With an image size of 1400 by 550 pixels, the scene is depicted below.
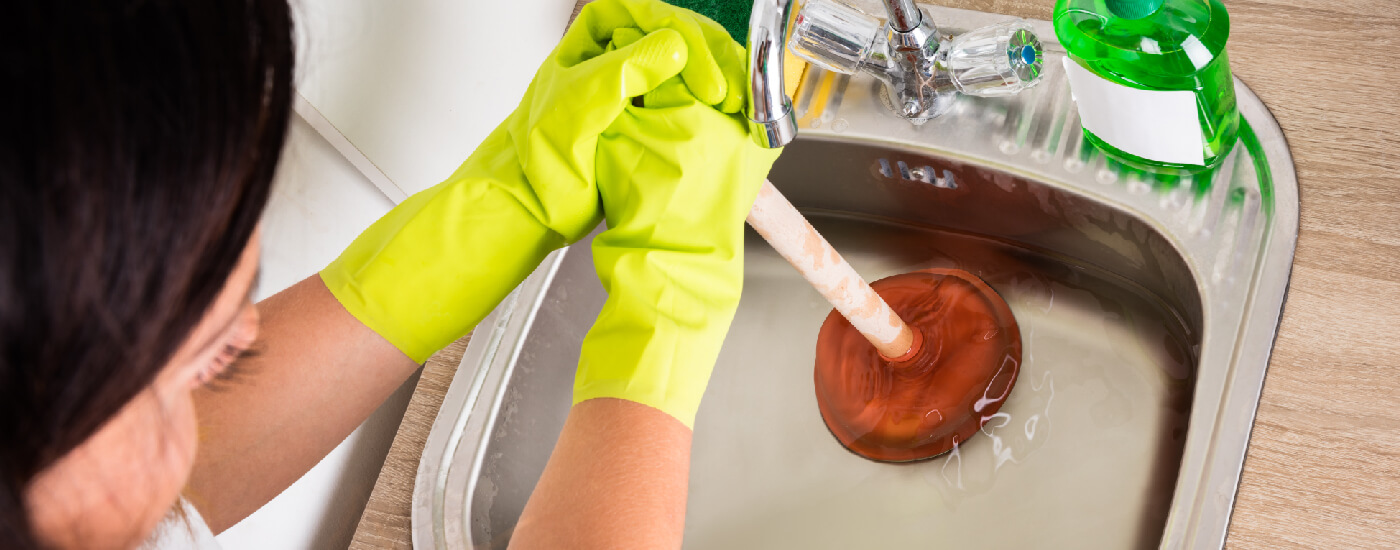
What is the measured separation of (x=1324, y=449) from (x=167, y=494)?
0.71 metres

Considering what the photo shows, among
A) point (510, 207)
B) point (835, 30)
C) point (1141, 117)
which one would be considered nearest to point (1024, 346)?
point (1141, 117)

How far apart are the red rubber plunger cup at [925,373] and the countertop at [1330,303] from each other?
26 cm

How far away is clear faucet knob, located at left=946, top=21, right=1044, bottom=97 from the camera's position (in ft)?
2.28

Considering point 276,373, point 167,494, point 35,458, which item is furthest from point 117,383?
point 276,373

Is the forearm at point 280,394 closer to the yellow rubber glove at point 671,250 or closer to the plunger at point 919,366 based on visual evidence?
the yellow rubber glove at point 671,250

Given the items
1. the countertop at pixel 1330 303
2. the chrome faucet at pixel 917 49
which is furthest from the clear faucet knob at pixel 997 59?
the countertop at pixel 1330 303

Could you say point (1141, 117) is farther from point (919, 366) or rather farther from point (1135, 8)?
point (919, 366)

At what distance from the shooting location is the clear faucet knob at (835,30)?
0.70 metres

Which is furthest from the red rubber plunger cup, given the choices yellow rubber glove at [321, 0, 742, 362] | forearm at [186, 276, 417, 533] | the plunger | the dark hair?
the dark hair

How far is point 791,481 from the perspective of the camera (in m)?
0.87

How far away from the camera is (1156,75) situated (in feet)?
2.05

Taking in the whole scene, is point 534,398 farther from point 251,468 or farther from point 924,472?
point 924,472

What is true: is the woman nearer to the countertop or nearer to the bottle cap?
the countertop

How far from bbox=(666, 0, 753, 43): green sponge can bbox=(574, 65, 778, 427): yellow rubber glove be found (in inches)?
10.9
